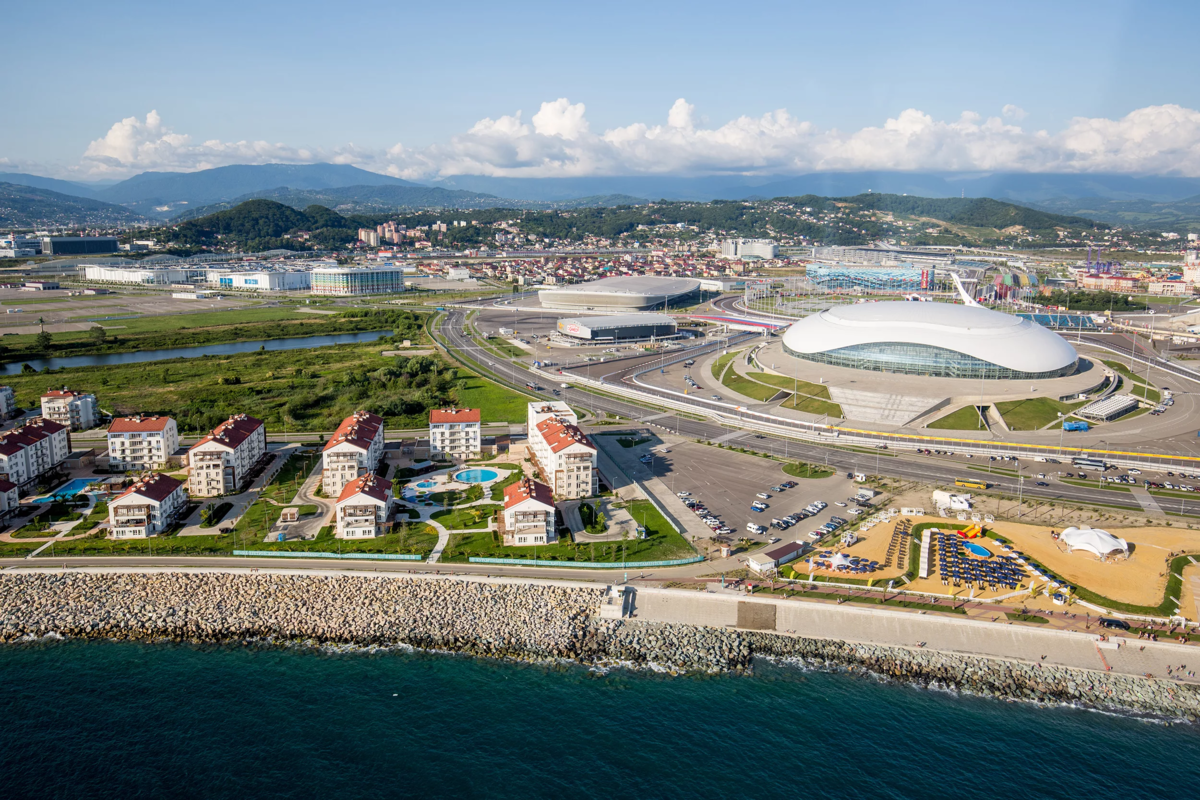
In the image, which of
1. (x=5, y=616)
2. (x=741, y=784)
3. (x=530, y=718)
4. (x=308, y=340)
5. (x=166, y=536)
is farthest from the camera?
(x=308, y=340)

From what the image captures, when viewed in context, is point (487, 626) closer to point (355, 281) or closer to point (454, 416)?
point (454, 416)

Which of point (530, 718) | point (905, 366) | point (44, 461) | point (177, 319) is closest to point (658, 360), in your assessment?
point (905, 366)

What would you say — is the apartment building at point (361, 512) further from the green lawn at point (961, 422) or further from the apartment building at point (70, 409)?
the green lawn at point (961, 422)

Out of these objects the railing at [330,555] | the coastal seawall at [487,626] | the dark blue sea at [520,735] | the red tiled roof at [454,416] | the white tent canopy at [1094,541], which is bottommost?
the dark blue sea at [520,735]

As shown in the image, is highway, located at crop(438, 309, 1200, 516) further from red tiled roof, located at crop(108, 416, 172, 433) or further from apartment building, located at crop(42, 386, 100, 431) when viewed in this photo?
apartment building, located at crop(42, 386, 100, 431)

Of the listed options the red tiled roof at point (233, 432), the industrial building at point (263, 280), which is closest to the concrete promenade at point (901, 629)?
the red tiled roof at point (233, 432)

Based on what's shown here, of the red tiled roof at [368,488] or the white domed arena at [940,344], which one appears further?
the white domed arena at [940,344]

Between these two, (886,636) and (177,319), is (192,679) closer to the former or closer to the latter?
(886,636)
